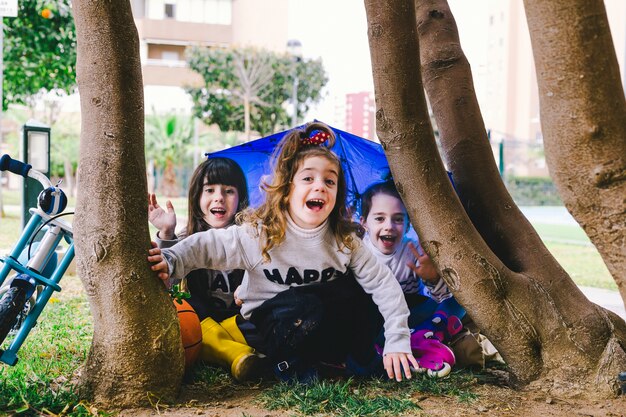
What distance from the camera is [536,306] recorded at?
135 inches

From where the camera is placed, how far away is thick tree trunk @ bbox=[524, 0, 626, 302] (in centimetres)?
248

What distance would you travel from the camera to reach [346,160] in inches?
165

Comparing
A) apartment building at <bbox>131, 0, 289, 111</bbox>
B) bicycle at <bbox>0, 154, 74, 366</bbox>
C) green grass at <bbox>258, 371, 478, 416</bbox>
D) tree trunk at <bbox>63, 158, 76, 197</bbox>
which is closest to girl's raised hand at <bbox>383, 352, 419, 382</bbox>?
green grass at <bbox>258, 371, 478, 416</bbox>

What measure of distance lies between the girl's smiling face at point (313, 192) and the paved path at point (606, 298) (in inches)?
160

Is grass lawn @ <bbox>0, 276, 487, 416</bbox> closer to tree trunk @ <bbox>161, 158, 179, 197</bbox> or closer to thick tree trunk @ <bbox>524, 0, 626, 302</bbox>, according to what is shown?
thick tree trunk @ <bbox>524, 0, 626, 302</bbox>

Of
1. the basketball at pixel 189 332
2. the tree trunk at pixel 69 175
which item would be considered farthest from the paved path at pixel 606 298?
the tree trunk at pixel 69 175

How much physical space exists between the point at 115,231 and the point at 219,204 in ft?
4.19

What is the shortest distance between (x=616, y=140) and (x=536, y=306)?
1176mm

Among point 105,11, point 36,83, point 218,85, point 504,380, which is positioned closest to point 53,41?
point 36,83

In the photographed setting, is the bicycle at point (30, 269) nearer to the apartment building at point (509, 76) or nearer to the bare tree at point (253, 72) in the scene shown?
the bare tree at point (253, 72)

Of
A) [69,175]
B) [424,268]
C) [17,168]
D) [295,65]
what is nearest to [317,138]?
[424,268]

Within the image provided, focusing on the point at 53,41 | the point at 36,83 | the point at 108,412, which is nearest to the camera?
the point at 108,412

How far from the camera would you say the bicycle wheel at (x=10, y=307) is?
3242 mm

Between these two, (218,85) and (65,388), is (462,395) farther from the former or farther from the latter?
(218,85)
